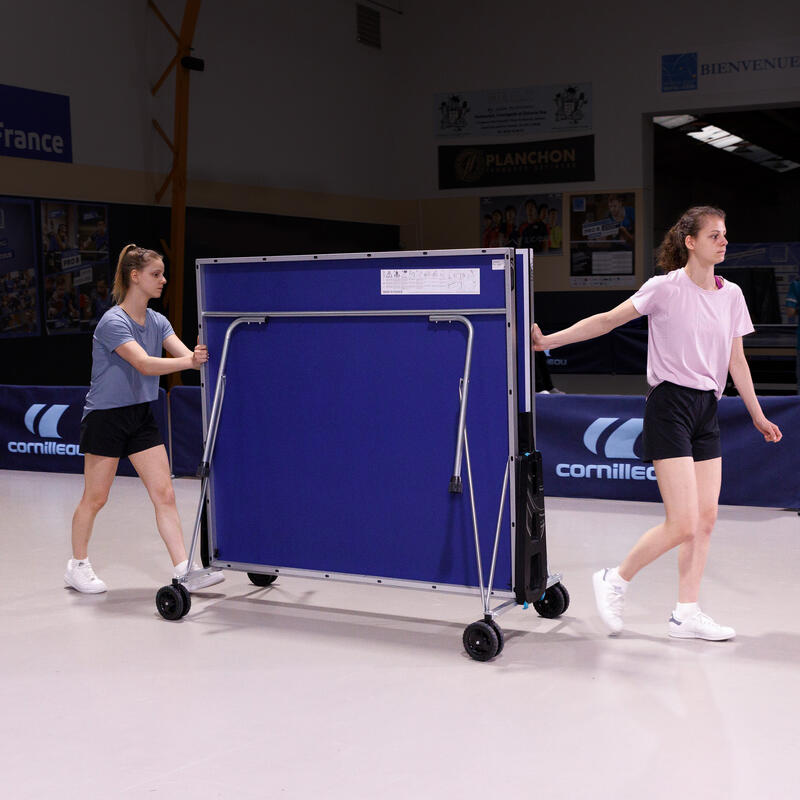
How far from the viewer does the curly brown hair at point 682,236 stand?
14.9 feet

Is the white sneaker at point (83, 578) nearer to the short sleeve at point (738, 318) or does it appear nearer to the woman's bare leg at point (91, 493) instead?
the woman's bare leg at point (91, 493)

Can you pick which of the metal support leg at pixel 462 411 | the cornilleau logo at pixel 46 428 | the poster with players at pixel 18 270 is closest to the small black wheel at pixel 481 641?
the metal support leg at pixel 462 411

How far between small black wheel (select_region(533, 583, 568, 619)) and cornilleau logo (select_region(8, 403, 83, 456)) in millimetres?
5378

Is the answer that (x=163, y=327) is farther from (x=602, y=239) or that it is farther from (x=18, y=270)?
(x=602, y=239)

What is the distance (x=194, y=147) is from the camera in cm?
1452

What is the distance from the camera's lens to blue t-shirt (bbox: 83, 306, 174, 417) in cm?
526

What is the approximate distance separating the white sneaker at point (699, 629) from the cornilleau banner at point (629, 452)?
271 centimetres

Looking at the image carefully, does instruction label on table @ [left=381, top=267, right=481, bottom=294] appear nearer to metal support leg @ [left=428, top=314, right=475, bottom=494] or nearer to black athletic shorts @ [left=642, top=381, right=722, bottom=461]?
metal support leg @ [left=428, top=314, right=475, bottom=494]

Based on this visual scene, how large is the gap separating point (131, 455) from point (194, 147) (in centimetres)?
982

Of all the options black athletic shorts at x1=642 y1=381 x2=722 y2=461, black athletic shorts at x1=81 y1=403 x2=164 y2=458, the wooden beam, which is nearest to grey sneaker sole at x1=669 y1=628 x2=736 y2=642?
black athletic shorts at x1=642 y1=381 x2=722 y2=461

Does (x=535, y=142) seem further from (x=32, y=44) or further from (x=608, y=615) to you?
(x=608, y=615)

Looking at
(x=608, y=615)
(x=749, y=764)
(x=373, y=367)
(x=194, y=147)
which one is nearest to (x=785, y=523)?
(x=608, y=615)

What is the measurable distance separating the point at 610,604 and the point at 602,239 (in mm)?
13240

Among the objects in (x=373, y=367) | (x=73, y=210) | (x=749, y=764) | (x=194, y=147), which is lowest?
(x=749, y=764)
